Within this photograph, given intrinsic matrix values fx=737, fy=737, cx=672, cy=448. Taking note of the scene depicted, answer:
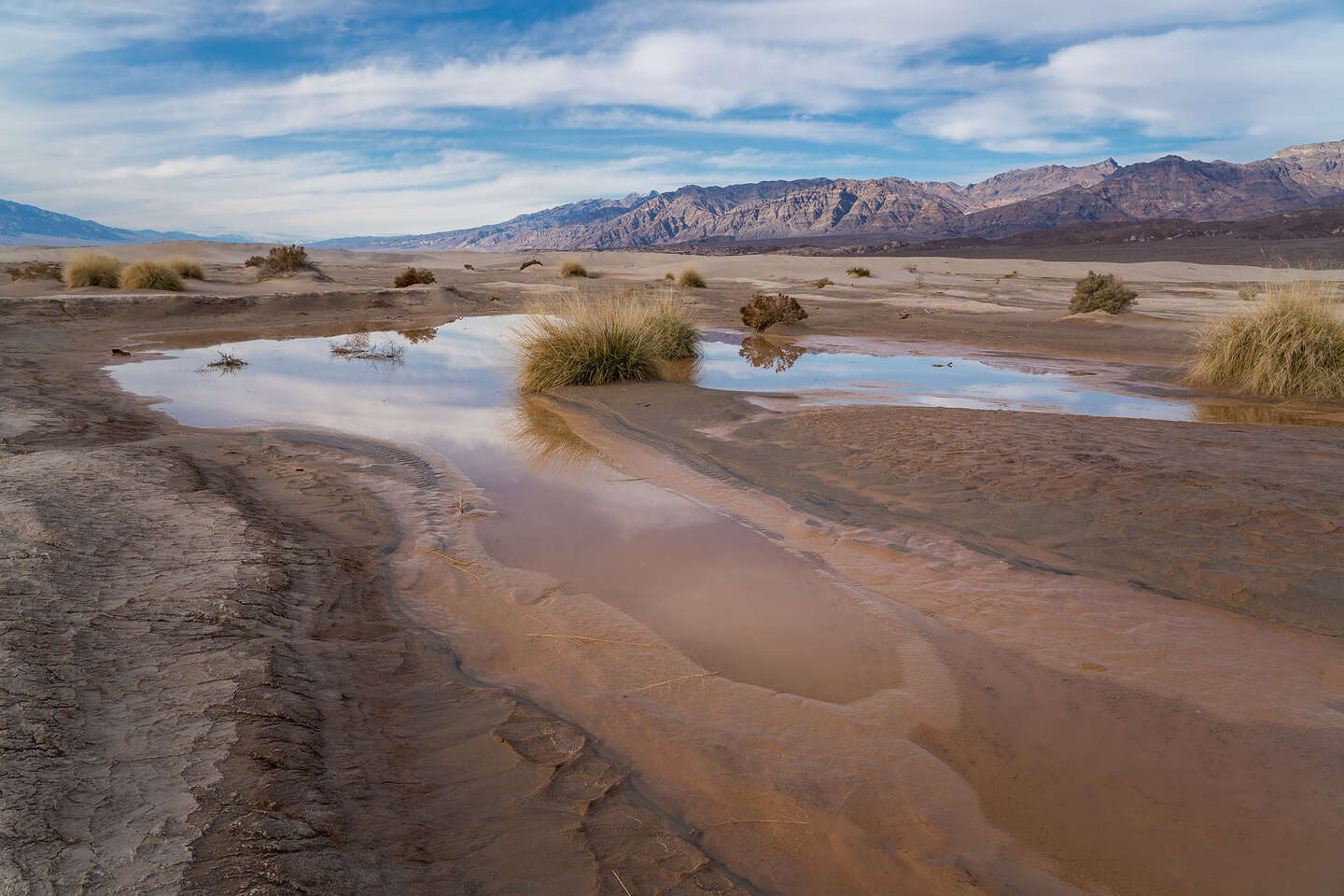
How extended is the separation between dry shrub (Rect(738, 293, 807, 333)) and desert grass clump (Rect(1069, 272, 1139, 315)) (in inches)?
267

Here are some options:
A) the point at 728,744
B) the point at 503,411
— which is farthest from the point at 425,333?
the point at 728,744

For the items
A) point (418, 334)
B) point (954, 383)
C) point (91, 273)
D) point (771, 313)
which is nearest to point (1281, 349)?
point (954, 383)

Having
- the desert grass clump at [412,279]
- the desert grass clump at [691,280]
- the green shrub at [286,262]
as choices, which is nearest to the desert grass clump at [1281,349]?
the desert grass clump at [691,280]

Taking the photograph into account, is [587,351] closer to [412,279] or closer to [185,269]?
[412,279]

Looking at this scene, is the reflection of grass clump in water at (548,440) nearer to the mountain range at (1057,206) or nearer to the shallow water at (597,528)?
the shallow water at (597,528)

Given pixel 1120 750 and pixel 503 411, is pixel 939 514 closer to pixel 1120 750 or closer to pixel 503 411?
pixel 1120 750

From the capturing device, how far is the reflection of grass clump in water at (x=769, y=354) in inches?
466

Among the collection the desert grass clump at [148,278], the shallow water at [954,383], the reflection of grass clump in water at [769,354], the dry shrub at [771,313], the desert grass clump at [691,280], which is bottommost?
the shallow water at [954,383]

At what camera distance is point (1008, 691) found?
9.89ft

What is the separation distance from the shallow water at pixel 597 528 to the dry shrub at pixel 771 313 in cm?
797

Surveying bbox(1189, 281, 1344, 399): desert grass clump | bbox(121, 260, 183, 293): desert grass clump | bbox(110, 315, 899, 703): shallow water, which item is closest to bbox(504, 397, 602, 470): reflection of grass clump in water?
bbox(110, 315, 899, 703): shallow water

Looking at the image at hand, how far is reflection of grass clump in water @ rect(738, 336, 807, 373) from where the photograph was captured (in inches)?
466

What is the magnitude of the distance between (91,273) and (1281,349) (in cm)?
2564

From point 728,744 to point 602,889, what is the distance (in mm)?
867
